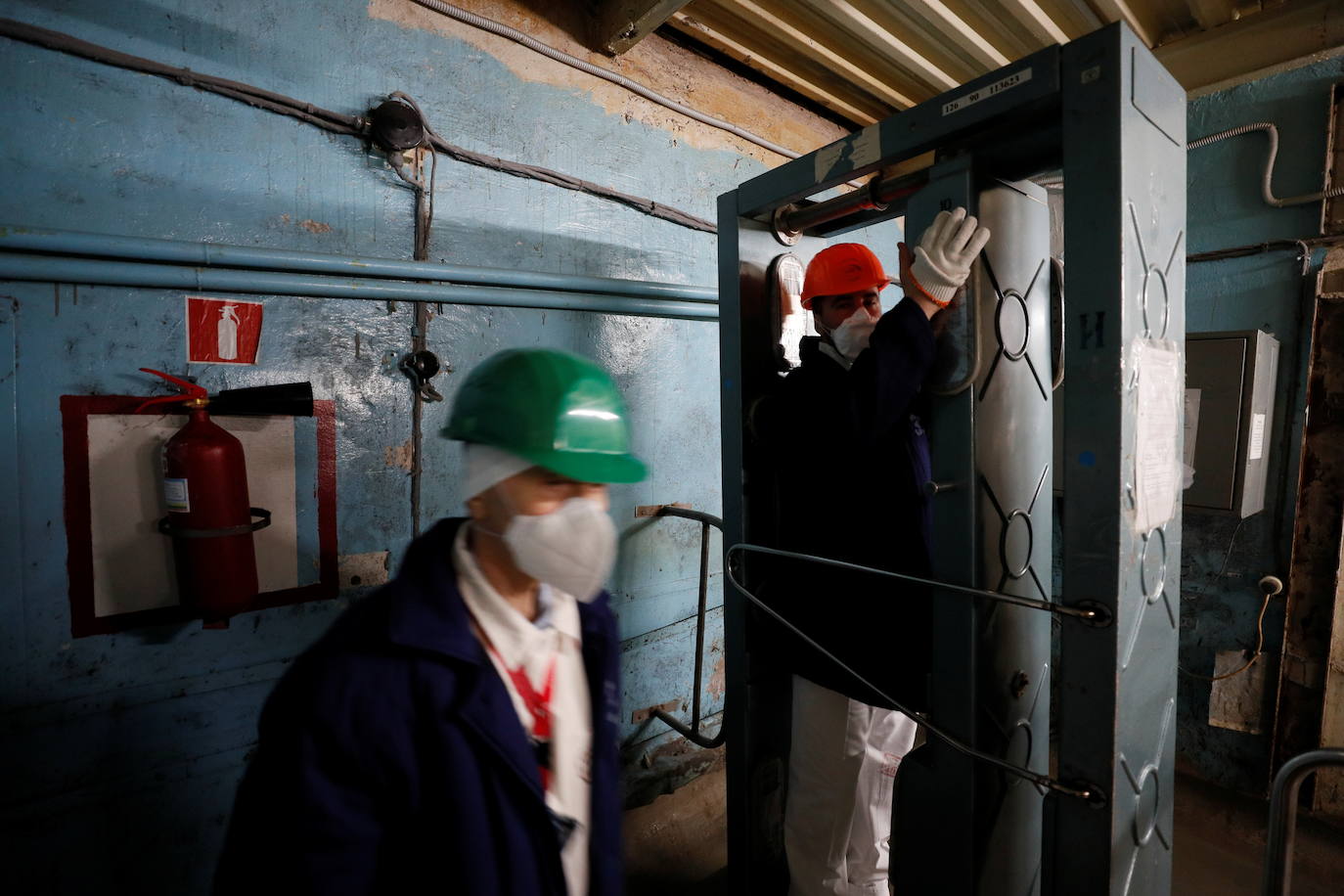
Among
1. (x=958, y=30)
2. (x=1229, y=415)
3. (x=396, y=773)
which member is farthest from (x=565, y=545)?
(x=1229, y=415)

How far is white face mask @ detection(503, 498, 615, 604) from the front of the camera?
910 mm

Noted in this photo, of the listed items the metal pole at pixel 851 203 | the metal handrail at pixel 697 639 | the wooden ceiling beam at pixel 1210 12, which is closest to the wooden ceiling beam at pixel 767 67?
the metal pole at pixel 851 203

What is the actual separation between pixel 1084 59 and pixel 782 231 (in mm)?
854

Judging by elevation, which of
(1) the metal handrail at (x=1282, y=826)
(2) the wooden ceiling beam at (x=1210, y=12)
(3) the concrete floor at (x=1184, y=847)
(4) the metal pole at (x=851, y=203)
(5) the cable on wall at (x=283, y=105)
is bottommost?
(3) the concrete floor at (x=1184, y=847)

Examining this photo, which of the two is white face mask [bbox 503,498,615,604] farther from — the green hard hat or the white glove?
the white glove

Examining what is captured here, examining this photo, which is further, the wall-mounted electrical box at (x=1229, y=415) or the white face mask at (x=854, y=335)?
the wall-mounted electrical box at (x=1229, y=415)

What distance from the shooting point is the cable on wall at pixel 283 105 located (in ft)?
4.57

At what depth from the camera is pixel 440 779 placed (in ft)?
2.56

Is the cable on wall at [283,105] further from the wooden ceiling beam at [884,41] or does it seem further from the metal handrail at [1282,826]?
the metal handrail at [1282,826]

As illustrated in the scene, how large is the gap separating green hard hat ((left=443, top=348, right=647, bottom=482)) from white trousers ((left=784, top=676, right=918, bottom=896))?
111cm

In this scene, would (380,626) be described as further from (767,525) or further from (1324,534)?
(1324,534)

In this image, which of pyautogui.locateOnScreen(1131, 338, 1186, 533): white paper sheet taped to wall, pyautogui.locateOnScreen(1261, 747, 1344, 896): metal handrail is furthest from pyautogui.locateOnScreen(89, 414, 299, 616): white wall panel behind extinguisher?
pyautogui.locateOnScreen(1261, 747, 1344, 896): metal handrail

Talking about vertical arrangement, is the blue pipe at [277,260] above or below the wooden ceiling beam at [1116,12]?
below

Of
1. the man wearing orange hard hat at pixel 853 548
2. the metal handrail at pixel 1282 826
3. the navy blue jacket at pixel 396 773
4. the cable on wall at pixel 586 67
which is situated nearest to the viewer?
the navy blue jacket at pixel 396 773
